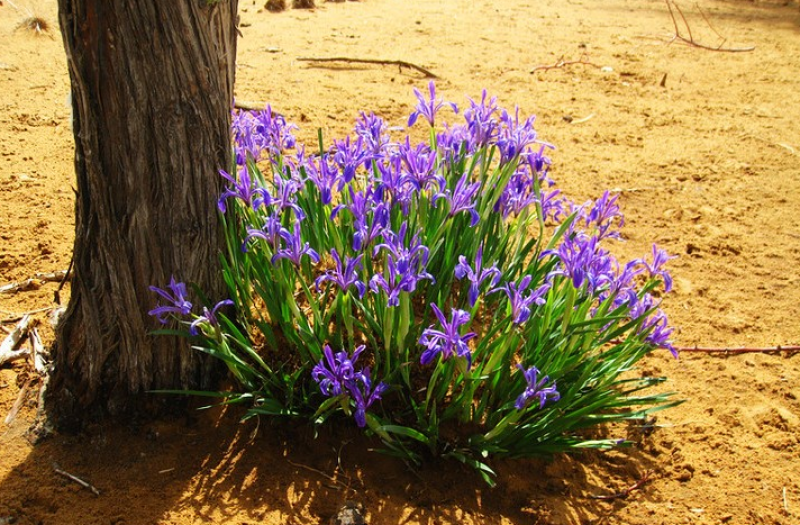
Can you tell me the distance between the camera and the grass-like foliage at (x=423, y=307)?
2.16 metres

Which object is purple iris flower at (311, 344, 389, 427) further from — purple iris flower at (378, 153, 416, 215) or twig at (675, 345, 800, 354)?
twig at (675, 345, 800, 354)

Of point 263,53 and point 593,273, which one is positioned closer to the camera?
point 593,273

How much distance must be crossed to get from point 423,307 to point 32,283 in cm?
167

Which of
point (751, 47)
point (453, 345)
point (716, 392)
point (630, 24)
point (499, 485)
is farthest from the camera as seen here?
point (630, 24)

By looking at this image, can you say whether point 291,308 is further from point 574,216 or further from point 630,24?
point 630,24

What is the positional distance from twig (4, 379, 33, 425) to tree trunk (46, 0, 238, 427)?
0.46ft

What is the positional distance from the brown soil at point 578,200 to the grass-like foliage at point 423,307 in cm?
17

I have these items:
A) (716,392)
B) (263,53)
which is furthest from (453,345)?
(263,53)

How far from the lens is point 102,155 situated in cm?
213

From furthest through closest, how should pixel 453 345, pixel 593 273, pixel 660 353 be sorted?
1. pixel 660 353
2. pixel 593 273
3. pixel 453 345

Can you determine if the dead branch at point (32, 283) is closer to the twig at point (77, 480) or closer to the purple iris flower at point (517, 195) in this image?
the twig at point (77, 480)

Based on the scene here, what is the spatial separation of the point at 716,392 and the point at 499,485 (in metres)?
1.07

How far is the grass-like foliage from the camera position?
2.16 meters

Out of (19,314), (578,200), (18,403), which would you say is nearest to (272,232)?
(18,403)
